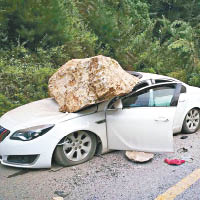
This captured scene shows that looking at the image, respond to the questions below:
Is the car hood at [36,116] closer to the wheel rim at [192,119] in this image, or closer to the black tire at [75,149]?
the black tire at [75,149]

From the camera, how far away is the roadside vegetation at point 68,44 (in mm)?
7395

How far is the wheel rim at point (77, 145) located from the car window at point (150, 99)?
2.80ft

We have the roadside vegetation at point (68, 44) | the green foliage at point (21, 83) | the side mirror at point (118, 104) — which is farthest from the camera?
the roadside vegetation at point (68, 44)

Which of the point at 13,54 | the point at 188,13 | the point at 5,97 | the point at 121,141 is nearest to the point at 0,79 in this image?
the point at 5,97

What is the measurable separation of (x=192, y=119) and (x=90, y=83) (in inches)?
97.4

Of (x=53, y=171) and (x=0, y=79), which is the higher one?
(x=0, y=79)

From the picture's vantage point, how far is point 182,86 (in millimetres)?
5484

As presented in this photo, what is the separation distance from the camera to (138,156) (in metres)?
4.50

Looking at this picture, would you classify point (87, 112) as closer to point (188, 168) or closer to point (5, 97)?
point (188, 168)

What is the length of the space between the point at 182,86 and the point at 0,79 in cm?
449

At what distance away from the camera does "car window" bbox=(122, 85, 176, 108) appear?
4688 millimetres

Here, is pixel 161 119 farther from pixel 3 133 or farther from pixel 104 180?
pixel 3 133

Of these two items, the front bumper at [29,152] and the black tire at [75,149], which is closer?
the front bumper at [29,152]

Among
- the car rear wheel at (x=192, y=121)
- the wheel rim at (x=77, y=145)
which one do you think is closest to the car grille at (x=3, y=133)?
the wheel rim at (x=77, y=145)
